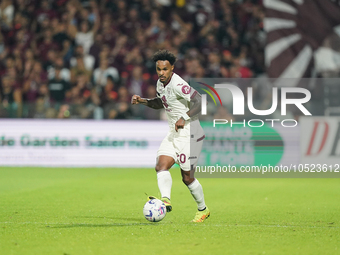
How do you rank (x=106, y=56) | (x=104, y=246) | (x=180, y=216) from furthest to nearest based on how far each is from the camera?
(x=106, y=56), (x=180, y=216), (x=104, y=246)

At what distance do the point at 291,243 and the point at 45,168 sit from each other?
10.2 m

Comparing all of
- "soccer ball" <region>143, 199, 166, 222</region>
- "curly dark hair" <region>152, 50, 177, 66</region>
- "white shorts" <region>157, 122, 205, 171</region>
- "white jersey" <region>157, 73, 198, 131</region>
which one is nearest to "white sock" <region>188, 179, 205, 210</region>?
"white shorts" <region>157, 122, 205, 171</region>

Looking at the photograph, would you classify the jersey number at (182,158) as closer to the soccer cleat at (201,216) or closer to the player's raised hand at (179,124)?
the player's raised hand at (179,124)

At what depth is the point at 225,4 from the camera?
1816 cm

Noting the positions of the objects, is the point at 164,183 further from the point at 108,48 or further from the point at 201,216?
the point at 108,48

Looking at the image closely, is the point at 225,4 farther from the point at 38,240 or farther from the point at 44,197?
the point at 38,240

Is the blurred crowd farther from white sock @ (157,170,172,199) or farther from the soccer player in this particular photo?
white sock @ (157,170,172,199)

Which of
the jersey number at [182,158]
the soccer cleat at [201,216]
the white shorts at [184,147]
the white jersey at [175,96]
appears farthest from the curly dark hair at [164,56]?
the soccer cleat at [201,216]

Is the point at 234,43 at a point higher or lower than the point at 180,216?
higher

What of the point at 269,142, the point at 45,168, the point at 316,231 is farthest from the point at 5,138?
the point at 316,231

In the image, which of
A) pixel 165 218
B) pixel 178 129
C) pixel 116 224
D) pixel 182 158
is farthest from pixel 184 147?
pixel 116 224

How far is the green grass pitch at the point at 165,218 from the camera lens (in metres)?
5.53

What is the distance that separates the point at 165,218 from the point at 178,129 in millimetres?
1350

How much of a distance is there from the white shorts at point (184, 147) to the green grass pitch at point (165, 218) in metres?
0.82
